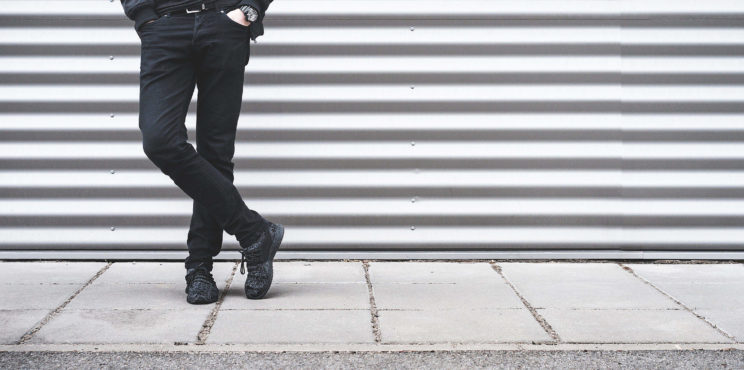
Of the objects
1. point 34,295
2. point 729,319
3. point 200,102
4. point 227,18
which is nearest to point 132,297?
point 34,295

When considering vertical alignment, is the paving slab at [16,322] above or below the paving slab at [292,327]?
below

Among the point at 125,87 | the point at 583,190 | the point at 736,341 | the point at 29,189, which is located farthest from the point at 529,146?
the point at 29,189

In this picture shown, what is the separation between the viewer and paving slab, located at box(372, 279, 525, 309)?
13.4 ft

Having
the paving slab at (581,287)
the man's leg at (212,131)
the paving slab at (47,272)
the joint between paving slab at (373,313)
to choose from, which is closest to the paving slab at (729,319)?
the paving slab at (581,287)

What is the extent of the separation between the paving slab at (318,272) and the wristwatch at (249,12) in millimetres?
1485

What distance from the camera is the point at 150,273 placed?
15.6ft

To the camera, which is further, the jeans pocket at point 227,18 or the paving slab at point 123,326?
the jeans pocket at point 227,18

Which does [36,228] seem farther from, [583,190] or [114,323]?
[583,190]

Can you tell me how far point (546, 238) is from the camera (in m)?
5.10

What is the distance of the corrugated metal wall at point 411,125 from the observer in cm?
496

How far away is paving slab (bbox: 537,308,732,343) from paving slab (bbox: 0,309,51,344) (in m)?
2.30

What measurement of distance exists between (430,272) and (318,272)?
2.08 ft

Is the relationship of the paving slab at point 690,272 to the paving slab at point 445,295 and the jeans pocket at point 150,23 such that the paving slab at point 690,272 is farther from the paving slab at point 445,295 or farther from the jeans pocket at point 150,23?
the jeans pocket at point 150,23

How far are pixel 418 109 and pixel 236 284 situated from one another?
1480mm
